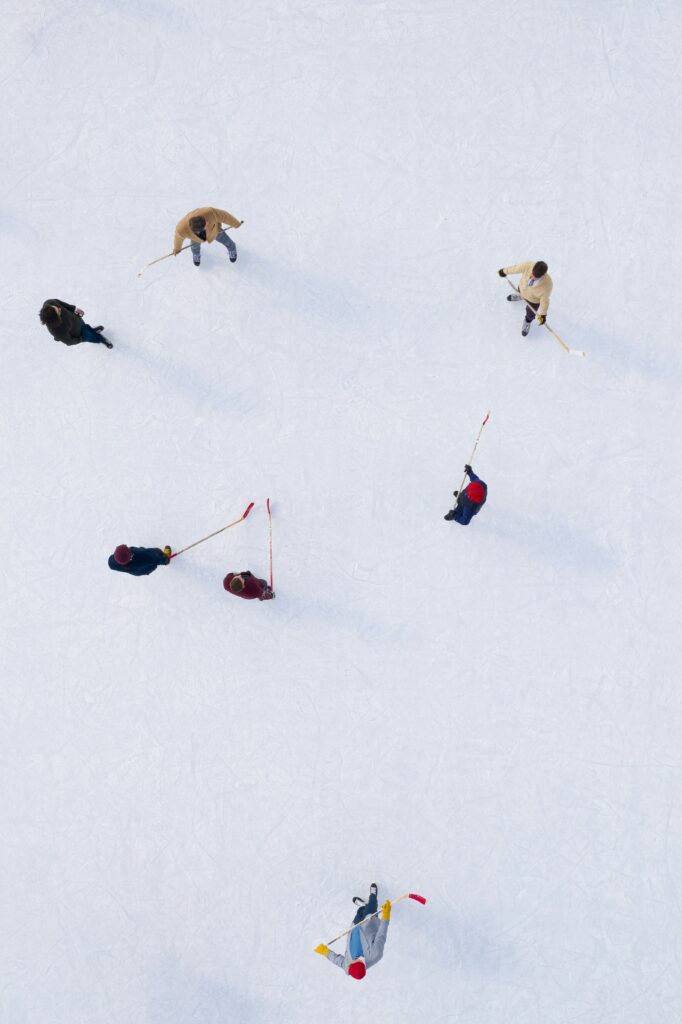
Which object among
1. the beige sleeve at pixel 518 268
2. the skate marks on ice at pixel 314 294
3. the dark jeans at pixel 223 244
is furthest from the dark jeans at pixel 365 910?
the dark jeans at pixel 223 244

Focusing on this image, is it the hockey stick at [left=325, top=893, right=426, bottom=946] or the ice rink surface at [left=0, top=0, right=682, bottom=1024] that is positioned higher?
the ice rink surface at [left=0, top=0, right=682, bottom=1024]

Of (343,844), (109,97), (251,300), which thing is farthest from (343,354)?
(343,844)

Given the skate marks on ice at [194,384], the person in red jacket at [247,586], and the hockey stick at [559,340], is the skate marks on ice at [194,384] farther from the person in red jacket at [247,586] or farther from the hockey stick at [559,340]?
the hockey stick at [559,340]

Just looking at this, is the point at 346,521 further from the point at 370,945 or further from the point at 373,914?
the point at 370,945

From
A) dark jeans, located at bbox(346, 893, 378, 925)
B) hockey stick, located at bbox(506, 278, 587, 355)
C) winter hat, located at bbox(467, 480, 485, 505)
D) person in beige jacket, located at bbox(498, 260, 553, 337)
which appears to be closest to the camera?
winter hat, located at bbox(467, 480, 485, 505)

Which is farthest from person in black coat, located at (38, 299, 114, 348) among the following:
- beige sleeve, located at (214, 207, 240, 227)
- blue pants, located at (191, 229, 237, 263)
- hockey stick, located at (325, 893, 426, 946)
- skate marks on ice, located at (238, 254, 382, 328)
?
hockey stick, located at (325, 893, 426, 946)

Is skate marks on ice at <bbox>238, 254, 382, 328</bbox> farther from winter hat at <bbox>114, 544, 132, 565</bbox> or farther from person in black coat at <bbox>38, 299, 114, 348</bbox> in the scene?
winter hat at <bbox>114, 544, 132, 565</bbox>
